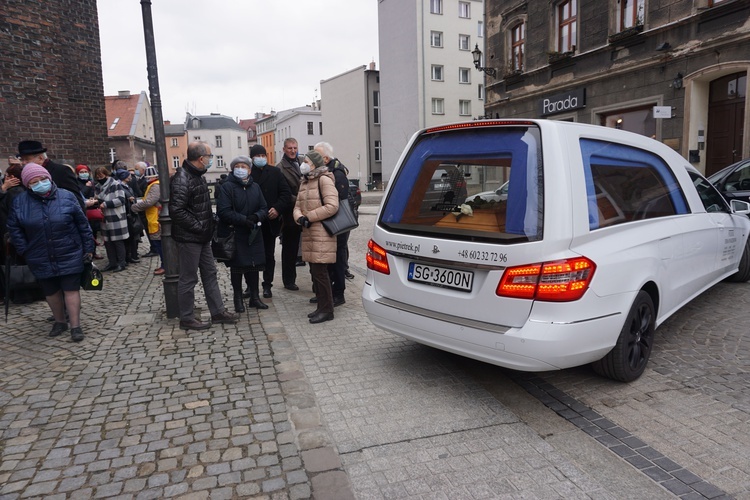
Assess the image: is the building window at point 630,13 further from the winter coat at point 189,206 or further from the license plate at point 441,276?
the license plate at point 441,276

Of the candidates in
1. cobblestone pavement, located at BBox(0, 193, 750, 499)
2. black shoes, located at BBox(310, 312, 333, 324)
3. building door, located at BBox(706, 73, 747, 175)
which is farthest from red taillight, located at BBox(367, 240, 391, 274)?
building door, located at BBox(706, 73, 747, 175)

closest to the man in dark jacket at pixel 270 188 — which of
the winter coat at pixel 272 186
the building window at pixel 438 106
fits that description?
the winter coat at pixel 272 186

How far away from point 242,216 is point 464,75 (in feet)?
142

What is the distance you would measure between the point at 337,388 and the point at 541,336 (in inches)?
64.6

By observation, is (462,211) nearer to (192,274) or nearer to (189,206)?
(189,206)

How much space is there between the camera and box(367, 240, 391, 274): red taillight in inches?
168

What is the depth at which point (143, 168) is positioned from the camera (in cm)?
1201

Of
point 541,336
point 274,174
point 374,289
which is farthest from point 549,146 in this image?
point 274,174

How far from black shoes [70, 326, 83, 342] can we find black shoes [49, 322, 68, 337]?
351mm

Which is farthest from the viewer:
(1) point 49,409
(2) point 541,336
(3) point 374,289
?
(3) point 374,289

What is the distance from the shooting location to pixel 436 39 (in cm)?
4394

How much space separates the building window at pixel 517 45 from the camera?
21609mm

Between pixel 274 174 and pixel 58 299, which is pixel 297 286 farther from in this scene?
pixel 58 299

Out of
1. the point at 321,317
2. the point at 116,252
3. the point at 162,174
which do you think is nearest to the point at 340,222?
the point at 321,317
